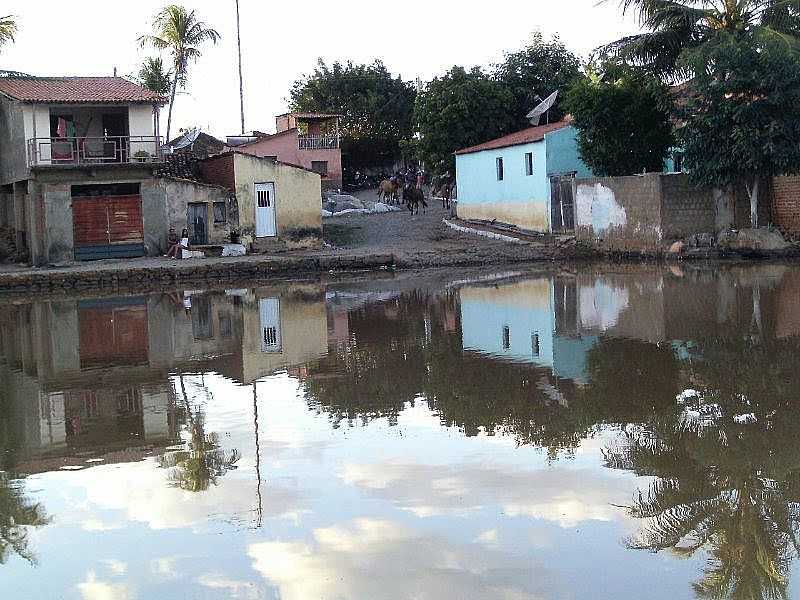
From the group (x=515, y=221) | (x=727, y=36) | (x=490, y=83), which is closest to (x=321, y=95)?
(x=490, y=83)

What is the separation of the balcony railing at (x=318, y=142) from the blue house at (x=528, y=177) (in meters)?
16.5

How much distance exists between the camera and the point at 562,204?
3394 cm

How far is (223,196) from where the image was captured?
35000mm

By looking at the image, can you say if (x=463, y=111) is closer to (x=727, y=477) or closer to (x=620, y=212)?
(x=620, y=212)

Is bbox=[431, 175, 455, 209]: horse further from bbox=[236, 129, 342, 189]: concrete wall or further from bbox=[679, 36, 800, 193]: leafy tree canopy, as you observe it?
bbox=[679, 36, 800, 193]: leafy tree canopy

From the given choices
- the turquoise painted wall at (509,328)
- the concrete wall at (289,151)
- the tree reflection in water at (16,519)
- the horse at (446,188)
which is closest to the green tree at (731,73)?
the turquoise painted wall at (509,328)

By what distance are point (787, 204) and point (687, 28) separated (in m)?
5.56

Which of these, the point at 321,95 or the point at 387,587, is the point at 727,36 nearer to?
the point at 387,587

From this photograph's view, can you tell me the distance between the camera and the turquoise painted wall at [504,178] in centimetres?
3544

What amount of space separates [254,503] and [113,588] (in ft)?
5.62

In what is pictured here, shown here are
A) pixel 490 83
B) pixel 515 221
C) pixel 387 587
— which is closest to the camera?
pixel 387 587

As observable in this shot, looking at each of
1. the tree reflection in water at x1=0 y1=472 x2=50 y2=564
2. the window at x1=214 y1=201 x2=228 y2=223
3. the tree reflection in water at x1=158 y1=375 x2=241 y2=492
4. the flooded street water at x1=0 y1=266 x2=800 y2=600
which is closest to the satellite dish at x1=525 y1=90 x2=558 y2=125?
the window at x1=214 y1=201 x2=228 y2=223

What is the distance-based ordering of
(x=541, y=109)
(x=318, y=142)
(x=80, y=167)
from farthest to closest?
(x=318, y=142)
(x=541, y=109)
(x=80, y=167)

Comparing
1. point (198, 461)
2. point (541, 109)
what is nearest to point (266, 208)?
point (541, 109)
